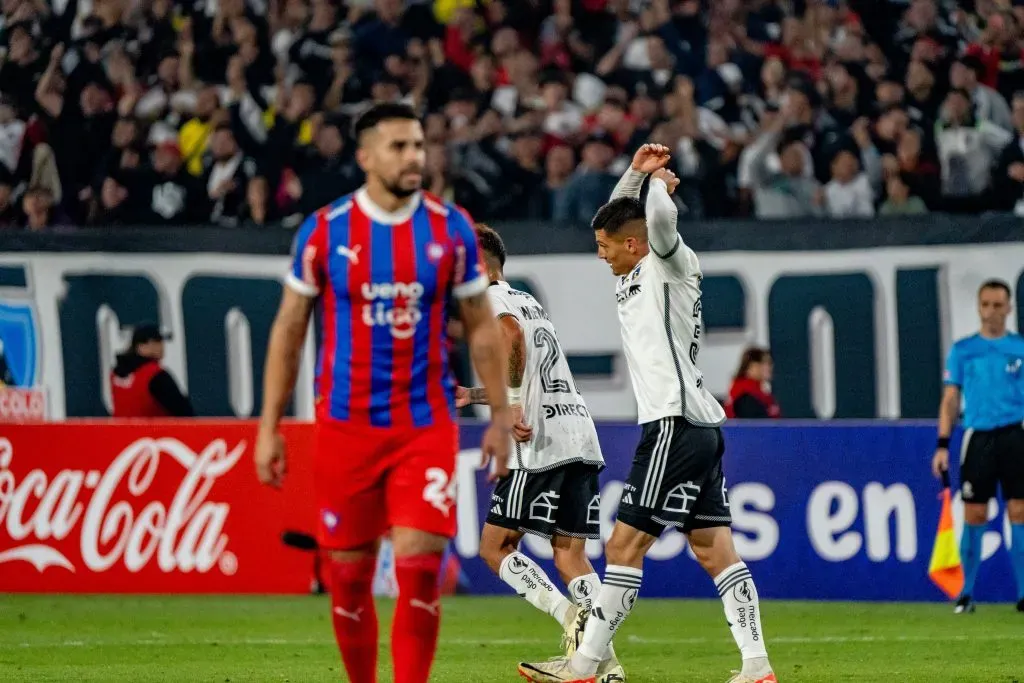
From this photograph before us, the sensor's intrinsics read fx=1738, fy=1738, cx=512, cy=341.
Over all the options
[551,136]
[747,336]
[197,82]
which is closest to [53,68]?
[197,82]

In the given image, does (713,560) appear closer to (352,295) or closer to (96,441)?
(352,295)

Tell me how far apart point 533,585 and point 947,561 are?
14.5ft

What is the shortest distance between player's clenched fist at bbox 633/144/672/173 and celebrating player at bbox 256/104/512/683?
1.43m

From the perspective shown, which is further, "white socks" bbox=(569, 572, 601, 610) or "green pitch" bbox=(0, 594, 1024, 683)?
"green pitch" bbox=(0, 594, 1024, 683)

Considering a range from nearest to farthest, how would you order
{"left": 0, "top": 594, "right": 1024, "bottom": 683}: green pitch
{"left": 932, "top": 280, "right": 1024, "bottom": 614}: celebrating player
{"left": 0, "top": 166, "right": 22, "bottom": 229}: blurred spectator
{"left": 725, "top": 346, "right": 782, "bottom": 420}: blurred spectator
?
{"left": 0, "top": 594, "right": 1024, "bottom": 683}: green pitch
{"left": 932, "top": 280, "right": 1024, "bottom": 614}: celebrating player
{"left": 725, "top": 346, "right": 782, "bottom": 420}: blurred spectator
{"left": 0, "top": 166, "right": 22, "bottom": 229}: blurred spectator

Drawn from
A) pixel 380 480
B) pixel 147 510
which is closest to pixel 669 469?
pixel 380 480

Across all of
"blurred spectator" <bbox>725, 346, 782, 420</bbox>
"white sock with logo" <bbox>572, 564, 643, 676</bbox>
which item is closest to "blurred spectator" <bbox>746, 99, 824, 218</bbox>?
"blurred spectator" <bbox>725, 346, 782, 420</bbox>

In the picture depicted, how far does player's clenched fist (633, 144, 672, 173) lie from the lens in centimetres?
759

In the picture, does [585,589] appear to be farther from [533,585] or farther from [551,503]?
[551,503]

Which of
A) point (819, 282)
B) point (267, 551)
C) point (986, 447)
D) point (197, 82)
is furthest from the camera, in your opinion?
point (197, 82)

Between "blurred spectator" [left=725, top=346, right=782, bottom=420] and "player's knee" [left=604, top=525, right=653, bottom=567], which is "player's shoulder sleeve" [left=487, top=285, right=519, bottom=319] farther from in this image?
"blurred spectator" [left=725, top=346, right=782, bottom=420]

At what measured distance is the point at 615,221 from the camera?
810cm

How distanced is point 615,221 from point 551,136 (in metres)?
8.29

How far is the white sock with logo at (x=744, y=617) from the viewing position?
25.5ft
